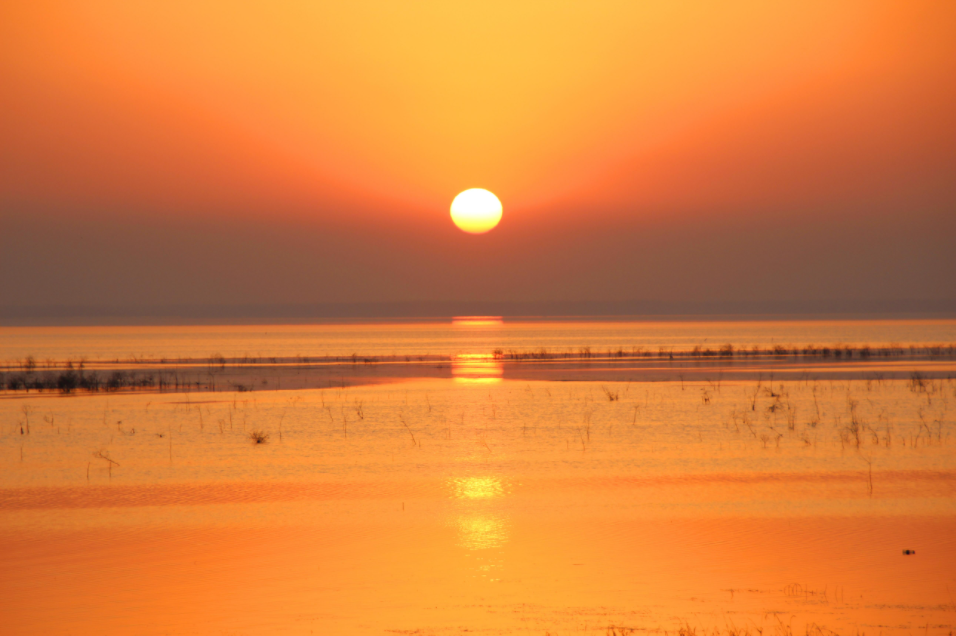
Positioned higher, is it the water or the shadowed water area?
the water

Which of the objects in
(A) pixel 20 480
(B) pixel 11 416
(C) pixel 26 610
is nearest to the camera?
(C) pixel 26 610

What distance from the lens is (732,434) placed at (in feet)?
79.5

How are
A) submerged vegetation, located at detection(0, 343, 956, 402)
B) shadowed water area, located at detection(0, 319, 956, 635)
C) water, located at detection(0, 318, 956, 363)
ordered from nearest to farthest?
shadowed water area, located at detection(0, 319, 956, 635) → submerged vegetation, located at detection(0, 343, 956, 402) → water, located at detection(0, 318, 956, 363)

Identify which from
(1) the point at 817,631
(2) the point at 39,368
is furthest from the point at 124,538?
(2) the point at 39,368

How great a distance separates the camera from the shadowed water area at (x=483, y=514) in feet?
32.6

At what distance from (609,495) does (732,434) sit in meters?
8.80

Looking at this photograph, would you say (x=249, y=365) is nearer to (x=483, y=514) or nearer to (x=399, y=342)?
(x=399, y=342)

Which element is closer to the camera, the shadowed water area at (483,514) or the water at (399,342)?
the shadowed water area at (483,514)

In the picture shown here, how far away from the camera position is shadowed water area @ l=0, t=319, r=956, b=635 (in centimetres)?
994

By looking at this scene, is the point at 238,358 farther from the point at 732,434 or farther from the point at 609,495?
the point at 609,495

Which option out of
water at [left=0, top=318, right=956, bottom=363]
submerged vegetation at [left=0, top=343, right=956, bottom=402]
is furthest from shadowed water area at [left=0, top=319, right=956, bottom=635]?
water at [left=0, top=318, right=956, bottom=363]

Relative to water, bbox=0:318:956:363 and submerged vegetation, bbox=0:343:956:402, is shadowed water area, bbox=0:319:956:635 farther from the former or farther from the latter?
water, bbox=0:318:956:363

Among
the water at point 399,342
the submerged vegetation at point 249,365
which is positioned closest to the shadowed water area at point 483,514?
the submerged vegetation at point 249,365

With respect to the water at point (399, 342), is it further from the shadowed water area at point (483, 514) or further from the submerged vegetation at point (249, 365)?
the shadowed water area at point (483, 514)
